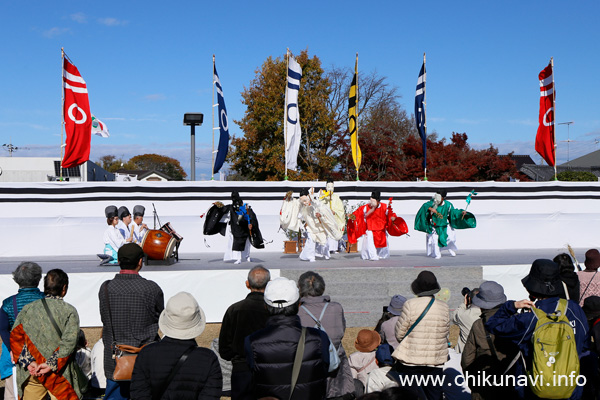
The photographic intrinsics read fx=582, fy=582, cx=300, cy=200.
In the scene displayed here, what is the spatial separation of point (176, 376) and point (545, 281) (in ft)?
7.87

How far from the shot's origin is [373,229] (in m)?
12.1

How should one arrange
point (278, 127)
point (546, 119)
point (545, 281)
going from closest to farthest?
point (545, 281) → point (546, 119) → point (278, 127)

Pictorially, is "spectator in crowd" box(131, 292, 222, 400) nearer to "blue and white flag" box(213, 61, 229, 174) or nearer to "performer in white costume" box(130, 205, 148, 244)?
"performer in white costume" box(130, 205, 148, 244)

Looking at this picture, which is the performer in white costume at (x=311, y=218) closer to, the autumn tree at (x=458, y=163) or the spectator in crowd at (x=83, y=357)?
the spectator in crowd at (x=83, y=357)

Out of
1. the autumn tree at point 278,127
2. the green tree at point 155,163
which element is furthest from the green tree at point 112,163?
the autumn tree at point 278,127

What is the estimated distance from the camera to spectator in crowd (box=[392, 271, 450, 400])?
13.6 feet

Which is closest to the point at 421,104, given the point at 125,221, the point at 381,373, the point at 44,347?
the point at 125,221

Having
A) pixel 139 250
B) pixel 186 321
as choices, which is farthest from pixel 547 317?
pixel 139 250

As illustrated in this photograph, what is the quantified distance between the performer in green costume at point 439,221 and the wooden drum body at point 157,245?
535cm

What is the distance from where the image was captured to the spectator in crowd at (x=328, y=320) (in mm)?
4246

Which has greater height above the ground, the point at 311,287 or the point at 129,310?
the point at 311,287

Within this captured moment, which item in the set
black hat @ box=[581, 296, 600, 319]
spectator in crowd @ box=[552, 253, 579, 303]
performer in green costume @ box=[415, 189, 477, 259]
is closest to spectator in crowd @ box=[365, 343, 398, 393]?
black hat @ box=[581, 296, 600, 319]

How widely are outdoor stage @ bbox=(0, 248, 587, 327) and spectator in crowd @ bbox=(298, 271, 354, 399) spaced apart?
452 centimetres

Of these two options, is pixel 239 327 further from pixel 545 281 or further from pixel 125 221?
pixel 125 221
